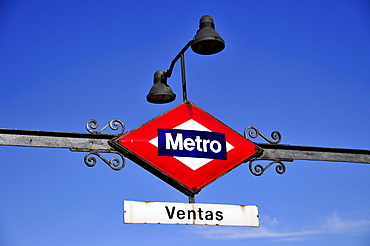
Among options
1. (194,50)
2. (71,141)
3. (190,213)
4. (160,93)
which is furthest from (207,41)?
(190,213)

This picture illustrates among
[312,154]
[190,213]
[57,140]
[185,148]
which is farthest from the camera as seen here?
[312,154]

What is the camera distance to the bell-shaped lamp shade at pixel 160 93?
8.07 m

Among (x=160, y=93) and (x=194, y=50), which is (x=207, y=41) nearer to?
(x=194, y=50)

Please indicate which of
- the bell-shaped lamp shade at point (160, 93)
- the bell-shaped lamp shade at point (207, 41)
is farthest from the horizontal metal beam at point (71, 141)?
the bell-shaped lamp shade at point (207, 41)

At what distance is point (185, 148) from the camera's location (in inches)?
284

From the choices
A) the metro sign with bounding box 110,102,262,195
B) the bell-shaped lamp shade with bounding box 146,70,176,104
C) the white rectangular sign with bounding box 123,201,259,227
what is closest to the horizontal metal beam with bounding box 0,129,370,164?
the metro sign with bounding box 110,102,262,195

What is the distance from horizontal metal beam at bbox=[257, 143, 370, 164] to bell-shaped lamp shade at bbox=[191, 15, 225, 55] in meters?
1.39

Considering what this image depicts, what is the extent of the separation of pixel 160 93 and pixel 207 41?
45.1 inches

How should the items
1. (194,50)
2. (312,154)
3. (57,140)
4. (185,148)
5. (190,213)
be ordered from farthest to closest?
(312,154)
(194,50)
(185,148)
(57,140)
(190,213)

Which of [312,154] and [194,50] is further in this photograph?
[312,154]

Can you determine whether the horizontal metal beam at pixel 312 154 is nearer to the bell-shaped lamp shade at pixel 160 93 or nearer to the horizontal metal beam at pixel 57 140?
the bell-shaped lamp shade at pixel 160 93

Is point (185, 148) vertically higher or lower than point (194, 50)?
lower

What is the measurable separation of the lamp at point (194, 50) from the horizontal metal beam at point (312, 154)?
130 centimetres

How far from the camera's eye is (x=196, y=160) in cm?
722
